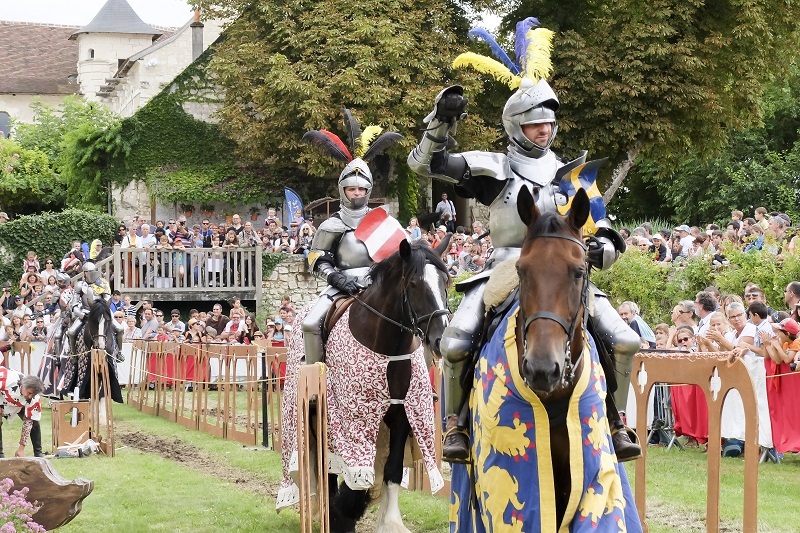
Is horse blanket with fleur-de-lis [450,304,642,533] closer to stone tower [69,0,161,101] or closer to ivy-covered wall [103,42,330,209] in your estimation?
ivy-covered wall [103,42,330,209]

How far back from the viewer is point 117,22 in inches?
2808

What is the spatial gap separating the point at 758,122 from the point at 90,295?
23.7m

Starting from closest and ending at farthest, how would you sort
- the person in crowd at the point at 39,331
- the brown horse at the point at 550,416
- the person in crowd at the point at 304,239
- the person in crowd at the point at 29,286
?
the brown horse at the point at 550,416 < the person in crowd at the point at 39,331 < the person in crowd at the point at 29,286 < the person in crowd at the point at 304,239

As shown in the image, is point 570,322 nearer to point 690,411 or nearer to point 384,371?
point 384,371

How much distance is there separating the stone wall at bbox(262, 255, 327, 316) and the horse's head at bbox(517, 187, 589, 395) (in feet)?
85.0

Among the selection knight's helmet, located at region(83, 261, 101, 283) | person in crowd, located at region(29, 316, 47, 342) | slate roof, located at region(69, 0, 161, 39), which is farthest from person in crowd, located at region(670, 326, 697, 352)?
slate roof, located at region(69, 0, 161, 39)

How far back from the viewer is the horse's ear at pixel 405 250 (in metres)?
8.76

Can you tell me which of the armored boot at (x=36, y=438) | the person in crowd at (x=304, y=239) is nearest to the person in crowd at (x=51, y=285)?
the person in crowd at (x=304, y=239)

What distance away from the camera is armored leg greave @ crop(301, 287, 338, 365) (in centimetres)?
945

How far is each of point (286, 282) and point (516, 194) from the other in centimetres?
2541

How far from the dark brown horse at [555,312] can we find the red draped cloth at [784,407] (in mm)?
6501

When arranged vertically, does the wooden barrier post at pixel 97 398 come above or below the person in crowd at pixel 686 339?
below

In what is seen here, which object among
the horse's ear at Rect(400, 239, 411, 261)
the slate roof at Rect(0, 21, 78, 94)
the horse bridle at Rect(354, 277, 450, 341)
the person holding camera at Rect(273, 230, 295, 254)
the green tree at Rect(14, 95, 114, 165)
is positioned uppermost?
the slate roof at Rect(0, 21, 78, 94)

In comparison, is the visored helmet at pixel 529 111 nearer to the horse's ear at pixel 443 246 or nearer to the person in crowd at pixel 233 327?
the horse's ear at pixel 443 246
